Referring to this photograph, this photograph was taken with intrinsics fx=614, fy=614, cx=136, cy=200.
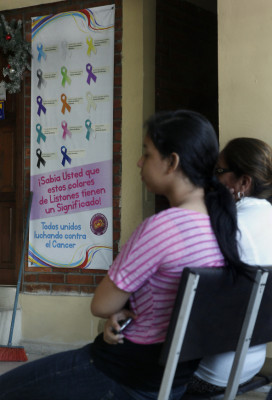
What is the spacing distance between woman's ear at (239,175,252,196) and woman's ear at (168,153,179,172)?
820 millimetres

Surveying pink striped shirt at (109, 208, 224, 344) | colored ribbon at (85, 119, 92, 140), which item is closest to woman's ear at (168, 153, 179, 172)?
pink striped shirt at (109, 208, 224, 344)

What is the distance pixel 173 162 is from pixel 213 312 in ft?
1.30

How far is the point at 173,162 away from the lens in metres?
1.58

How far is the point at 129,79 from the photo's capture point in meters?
4.65

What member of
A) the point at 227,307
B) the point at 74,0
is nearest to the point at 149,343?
the point at 227,307

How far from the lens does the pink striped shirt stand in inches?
58.0

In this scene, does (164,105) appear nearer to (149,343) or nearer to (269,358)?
(269,358)

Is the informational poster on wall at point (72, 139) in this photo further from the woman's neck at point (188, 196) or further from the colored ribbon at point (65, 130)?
the woman's neck at point (188, 196)

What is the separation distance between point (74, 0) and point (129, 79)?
32.9 inches

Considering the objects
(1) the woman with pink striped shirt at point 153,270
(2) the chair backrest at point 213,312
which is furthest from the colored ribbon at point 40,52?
(2) the chair backrest at point 213,312

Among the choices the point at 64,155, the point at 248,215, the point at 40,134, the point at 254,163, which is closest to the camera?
the point at 248,215

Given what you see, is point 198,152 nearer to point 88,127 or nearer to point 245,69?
point 245,69

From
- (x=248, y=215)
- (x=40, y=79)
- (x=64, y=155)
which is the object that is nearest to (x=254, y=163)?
(x=248, y=215)

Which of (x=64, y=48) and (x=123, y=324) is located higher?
(x=64, y=48)
